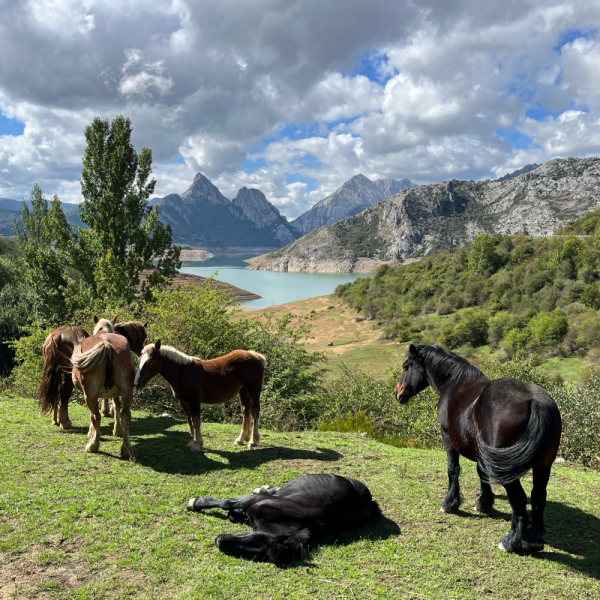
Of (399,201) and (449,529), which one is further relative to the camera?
(399,201)

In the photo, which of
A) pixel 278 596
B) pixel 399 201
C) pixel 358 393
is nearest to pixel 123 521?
pixel 278 596

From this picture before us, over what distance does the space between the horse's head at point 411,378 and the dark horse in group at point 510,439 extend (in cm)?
60

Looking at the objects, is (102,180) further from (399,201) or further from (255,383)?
(399,201)

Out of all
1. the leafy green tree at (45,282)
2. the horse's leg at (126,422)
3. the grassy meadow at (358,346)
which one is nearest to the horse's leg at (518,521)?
the horse's leg at (126,422)

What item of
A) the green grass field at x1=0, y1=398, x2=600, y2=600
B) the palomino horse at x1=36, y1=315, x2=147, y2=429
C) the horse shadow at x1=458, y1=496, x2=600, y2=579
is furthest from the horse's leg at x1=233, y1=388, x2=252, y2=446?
the horse shadow at x1=458, y1=496, x2=600, y2=579

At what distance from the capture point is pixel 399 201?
176m

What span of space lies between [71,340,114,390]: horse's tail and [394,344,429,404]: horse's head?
3888 mm

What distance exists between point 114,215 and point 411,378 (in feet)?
64.1

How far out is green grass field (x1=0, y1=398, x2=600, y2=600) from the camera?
3.04 meters

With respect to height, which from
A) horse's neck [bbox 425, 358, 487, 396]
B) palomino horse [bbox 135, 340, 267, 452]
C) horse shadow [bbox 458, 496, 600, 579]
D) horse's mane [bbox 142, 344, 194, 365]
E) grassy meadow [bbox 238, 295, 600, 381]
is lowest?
grassy meadow [bbox 238, 295, 600, 381]

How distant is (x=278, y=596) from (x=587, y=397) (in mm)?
11748

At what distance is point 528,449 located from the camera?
346 cm

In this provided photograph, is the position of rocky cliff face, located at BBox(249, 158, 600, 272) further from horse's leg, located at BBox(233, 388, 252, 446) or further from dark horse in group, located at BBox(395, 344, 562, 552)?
dark horse in group, located at BBox(395, 344, 562, 552)

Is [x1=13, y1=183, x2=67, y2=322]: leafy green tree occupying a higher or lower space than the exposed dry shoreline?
lower
